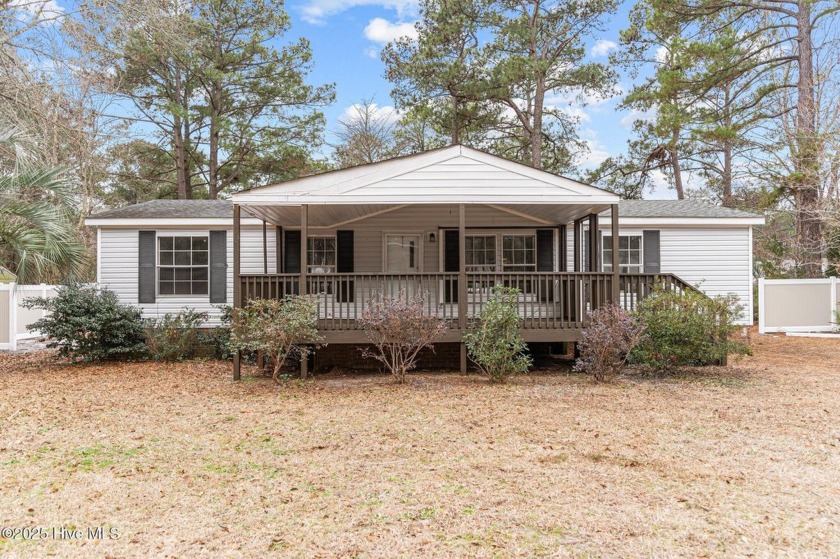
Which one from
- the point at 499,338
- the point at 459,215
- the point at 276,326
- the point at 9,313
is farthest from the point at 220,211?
the point at 499,338

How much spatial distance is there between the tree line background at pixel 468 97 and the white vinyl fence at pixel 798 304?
0.99 meters

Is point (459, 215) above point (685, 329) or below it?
above

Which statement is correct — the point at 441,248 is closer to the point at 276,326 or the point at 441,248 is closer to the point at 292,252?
the point at 292,252

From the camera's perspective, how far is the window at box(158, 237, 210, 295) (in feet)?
39.0

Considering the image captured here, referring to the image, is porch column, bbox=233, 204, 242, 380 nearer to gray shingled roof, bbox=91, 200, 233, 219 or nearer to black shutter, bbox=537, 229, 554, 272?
gray shingled roof, bbox=91, 200, 233, 219

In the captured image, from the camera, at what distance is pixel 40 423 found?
603cm

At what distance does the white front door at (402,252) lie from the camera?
38.4 feet

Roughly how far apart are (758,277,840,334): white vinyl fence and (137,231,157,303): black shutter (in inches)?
611

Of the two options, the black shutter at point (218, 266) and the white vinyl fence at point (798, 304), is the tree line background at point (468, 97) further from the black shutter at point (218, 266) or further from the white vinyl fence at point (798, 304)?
the black shutter at point (218, 266)

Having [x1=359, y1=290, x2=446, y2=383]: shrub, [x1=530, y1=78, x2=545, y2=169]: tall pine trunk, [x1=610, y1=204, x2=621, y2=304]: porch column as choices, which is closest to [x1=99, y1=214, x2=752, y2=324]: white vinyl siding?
[x1=610, y1=204, x2=621, y2=304]: porch column

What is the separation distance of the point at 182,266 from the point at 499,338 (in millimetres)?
7457

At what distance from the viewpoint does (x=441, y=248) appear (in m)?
11.5

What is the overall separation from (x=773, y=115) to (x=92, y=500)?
18.2 meters

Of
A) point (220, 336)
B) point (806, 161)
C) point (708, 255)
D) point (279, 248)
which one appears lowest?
point (220, 336)
